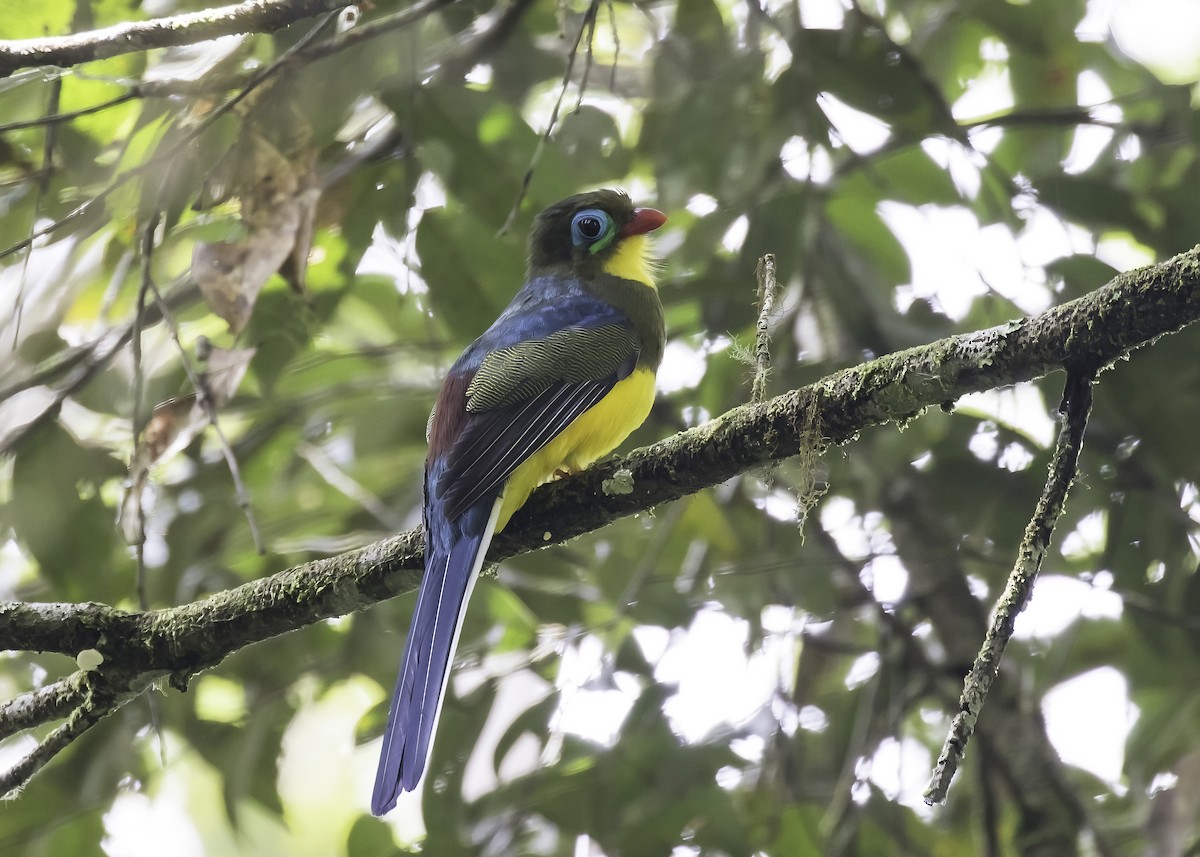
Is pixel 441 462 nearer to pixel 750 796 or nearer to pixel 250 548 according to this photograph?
pixel 250 548

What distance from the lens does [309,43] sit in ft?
10.1

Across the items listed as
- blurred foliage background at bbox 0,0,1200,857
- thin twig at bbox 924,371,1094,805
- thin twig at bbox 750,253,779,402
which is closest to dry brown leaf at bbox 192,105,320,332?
blurred foliage background at bbox 0,0,1200,857

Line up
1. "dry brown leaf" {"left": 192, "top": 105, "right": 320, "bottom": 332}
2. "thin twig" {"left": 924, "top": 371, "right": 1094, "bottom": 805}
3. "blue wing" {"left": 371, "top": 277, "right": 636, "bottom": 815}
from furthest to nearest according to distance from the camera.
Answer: "dry brown leaf" {"left": 192, "top": 105, "right": 320, "bottom": 332} → "blue wing" {"left": 371, "top": 277, "right": 636, "bottom": 815} → "thin twig" {"left": 924, "top": 371, "right": 1094, "bottom": 805}

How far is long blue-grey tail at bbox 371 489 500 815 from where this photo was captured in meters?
2.33

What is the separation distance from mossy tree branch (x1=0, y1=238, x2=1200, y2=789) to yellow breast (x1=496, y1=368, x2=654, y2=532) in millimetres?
62

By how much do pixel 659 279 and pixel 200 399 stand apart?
163 cm

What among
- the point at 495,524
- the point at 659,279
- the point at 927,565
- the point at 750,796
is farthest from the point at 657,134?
the point at 750,796

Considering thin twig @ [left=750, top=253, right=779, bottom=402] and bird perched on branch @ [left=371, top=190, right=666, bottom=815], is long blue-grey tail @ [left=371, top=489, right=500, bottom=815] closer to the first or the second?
bird perched on branch @ [left=371, top=190, right=666, bottom=815]

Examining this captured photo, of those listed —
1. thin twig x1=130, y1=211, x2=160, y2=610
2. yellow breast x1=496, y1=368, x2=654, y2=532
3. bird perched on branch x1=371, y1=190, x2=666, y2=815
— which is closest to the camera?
bird perched on branch x1=371, y1=190, x2=666, y2=815

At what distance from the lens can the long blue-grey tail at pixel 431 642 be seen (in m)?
2.33

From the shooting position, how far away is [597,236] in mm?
3717

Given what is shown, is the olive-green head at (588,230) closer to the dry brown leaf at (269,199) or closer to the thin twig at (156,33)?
the dry brown leaf at (269,199)

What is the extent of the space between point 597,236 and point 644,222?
0.15 meters

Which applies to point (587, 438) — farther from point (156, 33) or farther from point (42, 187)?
point (42, 187)
